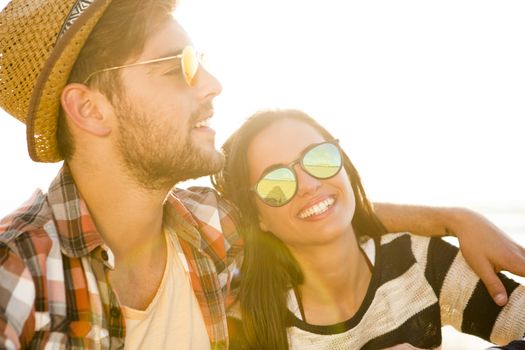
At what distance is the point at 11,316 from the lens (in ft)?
5.99

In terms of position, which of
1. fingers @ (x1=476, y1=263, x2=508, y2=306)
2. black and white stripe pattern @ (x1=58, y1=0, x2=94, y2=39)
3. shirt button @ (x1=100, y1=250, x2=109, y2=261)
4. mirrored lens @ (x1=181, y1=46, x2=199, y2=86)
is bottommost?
fingers @ (x1=476, y1=263, x2=508, y2=306)

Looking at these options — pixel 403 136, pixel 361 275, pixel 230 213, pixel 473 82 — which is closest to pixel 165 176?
pixel 230 213

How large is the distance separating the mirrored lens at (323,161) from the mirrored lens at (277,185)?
0.12 m

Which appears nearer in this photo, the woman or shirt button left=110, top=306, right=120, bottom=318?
shirt button left=110, top=306, right=120, bottom=318

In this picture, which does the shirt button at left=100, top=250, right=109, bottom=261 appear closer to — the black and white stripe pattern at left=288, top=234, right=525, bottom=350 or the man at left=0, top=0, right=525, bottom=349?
the man at left=0, top=0, right=525, bottom=349

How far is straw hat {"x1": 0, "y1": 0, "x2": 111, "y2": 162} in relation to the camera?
86.2 inches

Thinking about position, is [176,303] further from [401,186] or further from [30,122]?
[401,186]

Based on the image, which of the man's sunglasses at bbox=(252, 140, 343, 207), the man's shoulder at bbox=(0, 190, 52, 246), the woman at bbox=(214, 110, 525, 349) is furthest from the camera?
the man's sunglasses at bbox=(252, 140, 343, 207)

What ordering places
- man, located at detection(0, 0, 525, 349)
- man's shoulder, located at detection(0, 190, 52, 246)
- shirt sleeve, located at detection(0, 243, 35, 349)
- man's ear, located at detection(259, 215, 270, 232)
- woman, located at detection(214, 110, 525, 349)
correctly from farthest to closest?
man's ear, located at detection(259, 215, 270, 232), woman, located at detection(214, 110, 525, 349), man, located at detection(0, 0, 525, 349), man's shoulder, located at detection(0, 190, 52, 246), shirt sleeve, located at detection(0, 243, 35, 349)

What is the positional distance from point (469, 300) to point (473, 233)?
37 centimetres

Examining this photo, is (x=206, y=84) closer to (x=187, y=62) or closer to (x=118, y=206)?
(x=187, y=62)

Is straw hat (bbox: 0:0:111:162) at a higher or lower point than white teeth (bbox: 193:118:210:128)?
higher

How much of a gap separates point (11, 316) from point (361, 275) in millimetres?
1953

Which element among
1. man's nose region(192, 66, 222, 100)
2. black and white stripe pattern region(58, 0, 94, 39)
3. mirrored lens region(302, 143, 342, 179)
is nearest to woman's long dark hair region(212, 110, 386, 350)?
mirrored lens region(302, 143, 342, 179)
